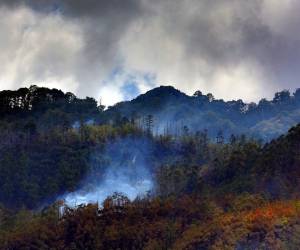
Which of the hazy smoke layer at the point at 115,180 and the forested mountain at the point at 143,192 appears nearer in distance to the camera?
the forested mountain at the point at 143,192

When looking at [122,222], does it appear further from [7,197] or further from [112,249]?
[7,197]

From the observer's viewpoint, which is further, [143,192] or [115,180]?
[115,180]

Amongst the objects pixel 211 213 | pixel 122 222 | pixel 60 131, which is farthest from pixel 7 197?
pixel 211 213

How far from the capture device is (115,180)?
18875 cm

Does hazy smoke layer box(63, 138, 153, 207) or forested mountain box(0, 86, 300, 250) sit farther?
hazy smoke layer box(63, 138, 153, 207)

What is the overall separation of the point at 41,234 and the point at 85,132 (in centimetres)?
7071

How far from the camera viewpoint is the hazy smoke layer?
17975cm

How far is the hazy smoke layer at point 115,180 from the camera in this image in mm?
179750

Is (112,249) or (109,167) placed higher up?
(109,167)

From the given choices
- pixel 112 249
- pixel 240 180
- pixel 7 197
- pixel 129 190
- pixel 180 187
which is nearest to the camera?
pixel 112 249

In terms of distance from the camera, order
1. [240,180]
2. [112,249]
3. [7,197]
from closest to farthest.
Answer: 1. [112,249]
2. [240,180]
3. [7,197]

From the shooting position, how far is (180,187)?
522 feet

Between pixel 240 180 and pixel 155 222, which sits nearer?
pixel 155 222

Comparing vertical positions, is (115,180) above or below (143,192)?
above
